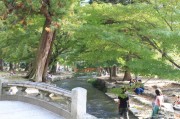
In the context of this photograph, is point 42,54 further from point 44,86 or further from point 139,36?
point 44,86

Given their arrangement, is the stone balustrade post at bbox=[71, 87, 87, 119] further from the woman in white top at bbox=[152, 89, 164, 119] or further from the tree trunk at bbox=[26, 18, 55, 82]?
the tree trunk at bbox=[26, 18, 55, 82]

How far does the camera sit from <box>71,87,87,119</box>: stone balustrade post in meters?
8.95

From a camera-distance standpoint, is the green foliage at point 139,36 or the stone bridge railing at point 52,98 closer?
the stone bridge railing at point 52,98

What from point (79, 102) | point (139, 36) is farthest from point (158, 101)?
point (79, 102)

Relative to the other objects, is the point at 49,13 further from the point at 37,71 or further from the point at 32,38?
the point at 32,38

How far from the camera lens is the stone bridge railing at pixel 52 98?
29.6 feet

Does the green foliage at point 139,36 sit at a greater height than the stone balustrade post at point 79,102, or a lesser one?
greater

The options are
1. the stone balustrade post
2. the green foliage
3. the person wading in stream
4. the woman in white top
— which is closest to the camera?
the stone balustrade post

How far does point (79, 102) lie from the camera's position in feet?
29.5

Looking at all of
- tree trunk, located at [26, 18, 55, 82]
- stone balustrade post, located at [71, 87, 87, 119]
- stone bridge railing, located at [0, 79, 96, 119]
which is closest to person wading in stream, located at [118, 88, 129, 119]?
stone bridge railing, located at [0, 79, 96, 119]

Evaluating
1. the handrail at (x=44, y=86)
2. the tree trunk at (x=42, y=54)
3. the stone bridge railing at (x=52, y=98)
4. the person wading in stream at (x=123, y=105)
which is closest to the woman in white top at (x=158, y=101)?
the person wading in stream at (x=123, y=105)

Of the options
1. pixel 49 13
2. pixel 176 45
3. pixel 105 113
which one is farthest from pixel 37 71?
pixel 176 45

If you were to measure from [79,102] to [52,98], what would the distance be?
394cm

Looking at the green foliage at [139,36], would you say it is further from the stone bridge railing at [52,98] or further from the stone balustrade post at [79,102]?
the stone balustrade post at [79,102]
